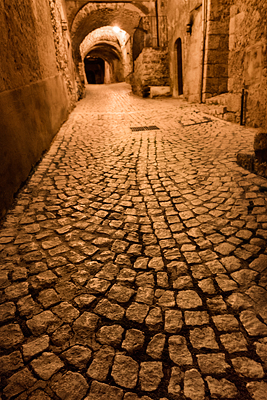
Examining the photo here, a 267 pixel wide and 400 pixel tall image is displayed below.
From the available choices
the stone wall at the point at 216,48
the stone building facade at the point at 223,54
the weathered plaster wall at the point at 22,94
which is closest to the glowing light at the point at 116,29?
the stone building facade at the point at 223,54

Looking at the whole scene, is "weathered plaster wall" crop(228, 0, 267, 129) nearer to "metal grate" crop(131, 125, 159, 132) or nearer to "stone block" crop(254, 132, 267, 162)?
"stone block" crop(254, 132, 267, 162)

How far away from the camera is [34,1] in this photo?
5438 millimetres

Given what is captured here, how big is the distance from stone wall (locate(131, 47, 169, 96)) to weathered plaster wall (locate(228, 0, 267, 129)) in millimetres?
7203

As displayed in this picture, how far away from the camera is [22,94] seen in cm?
405

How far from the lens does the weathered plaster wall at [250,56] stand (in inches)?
199

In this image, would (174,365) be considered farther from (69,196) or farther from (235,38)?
(235,38)

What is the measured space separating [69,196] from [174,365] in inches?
104

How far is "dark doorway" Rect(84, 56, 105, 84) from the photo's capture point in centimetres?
3592

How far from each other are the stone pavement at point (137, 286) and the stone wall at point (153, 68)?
10464 mm

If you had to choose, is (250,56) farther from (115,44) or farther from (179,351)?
(115,44)

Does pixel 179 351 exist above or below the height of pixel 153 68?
below

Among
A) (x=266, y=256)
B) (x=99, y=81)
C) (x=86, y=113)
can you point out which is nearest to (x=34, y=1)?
(x=86, y=113)

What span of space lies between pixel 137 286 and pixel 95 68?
4283cm

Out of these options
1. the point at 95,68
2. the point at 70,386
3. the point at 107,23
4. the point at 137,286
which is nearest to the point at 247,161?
the point at 137,286
